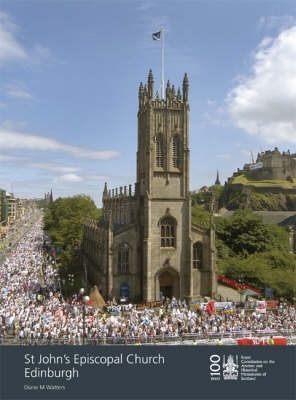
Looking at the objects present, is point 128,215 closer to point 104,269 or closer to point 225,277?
point 104,269

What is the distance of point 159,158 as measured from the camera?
4669 cm

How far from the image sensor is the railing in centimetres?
2759

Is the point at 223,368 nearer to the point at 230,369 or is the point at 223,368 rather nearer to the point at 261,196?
the point at 230,369

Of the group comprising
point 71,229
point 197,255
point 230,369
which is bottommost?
point 230,369

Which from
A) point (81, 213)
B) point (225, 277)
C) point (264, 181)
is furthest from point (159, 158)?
point (264, 181)

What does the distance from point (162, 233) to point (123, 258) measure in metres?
4.80

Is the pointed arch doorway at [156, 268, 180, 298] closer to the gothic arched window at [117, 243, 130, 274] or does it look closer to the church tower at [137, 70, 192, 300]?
the church tower at [137, 70, 192, 300]

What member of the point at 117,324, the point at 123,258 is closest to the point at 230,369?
the point at 117,324

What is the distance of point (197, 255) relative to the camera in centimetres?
4766

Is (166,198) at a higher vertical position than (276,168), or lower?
lower

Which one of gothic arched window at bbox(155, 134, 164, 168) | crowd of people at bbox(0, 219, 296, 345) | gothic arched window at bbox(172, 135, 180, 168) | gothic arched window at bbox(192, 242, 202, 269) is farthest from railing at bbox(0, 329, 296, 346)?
gothic arched window at bbox(172, 135, 180, 168)

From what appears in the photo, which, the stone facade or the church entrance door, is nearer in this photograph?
the church entrance door

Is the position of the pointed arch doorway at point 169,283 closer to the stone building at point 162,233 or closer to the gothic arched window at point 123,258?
the stone building at point 162,233

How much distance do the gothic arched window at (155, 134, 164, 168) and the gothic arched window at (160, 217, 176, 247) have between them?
5797 millimetres
